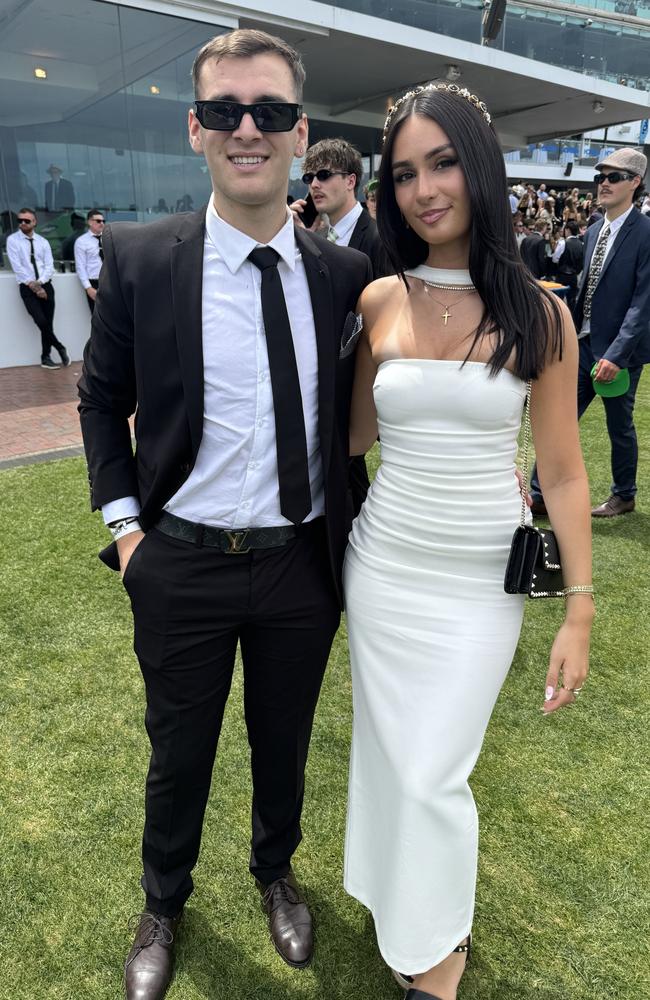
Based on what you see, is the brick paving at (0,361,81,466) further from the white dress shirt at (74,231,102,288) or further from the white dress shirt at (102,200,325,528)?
the white dress shirt at (102,200,325,528)

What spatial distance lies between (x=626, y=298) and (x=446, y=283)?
3.46m

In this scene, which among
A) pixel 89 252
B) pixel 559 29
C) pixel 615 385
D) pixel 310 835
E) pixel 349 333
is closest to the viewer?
pixel 349 333

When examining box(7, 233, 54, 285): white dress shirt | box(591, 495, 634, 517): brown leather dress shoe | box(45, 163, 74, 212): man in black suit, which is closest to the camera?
box(591, 495, 634, 517): brown leather dress shoe

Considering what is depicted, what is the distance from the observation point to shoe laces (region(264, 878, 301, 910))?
2.28 meters

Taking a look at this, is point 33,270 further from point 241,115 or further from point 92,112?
point 241,115

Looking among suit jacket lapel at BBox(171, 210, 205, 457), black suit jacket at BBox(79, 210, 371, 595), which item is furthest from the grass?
suit jacket lapel at BBox(171, 210, 205, 457)

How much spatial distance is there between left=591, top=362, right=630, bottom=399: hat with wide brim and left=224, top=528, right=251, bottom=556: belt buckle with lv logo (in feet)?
12.3

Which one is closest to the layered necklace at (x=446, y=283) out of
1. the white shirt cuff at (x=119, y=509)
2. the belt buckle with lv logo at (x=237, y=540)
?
the belt buckle with lv logo at (x=237, y=540)

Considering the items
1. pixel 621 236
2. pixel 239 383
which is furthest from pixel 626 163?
pixel 239 383

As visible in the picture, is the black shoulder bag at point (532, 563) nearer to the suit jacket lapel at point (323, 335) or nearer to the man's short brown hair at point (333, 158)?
the suit jacket lapel at point (323, 335)

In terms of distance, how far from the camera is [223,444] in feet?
5.90

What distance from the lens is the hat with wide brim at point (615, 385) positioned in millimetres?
4918

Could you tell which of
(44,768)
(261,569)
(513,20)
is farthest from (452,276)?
(513,20)

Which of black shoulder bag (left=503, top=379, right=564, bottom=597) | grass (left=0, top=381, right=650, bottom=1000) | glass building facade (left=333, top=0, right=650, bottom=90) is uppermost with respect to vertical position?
glass building facade (left=333, top=0, right=650, bottom=90)
